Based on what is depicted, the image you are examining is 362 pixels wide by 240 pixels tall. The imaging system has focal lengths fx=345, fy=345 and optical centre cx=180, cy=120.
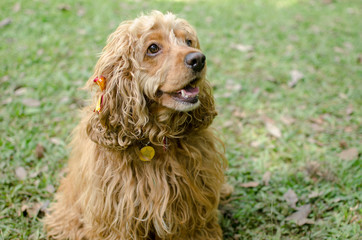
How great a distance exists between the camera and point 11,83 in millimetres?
5156

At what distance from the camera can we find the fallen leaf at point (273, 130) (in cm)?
445

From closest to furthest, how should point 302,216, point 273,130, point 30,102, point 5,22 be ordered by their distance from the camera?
point 302,216 → point 273,130 → point 30,102 → point 5,22

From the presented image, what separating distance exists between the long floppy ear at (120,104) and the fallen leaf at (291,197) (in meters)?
1.84

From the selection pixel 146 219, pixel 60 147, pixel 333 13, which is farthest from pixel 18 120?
pixel 333 13

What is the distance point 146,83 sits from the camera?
2.51 m

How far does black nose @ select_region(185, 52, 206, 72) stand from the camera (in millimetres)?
2402

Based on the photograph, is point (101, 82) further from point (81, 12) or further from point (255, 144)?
point (81, 12)

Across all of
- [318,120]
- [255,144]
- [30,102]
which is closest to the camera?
[255,144]

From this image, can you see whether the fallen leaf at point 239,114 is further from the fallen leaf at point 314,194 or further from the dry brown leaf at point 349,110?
the fallen leaf at point 314,194

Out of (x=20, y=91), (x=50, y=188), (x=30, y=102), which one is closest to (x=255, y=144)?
(x=50, y=188)

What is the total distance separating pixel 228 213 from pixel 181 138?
1.21 meters

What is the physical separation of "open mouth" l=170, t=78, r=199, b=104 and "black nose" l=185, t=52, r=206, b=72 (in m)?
0.11

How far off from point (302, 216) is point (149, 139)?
1767 millimetres

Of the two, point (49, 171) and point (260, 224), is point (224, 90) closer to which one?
point (260, 224)
